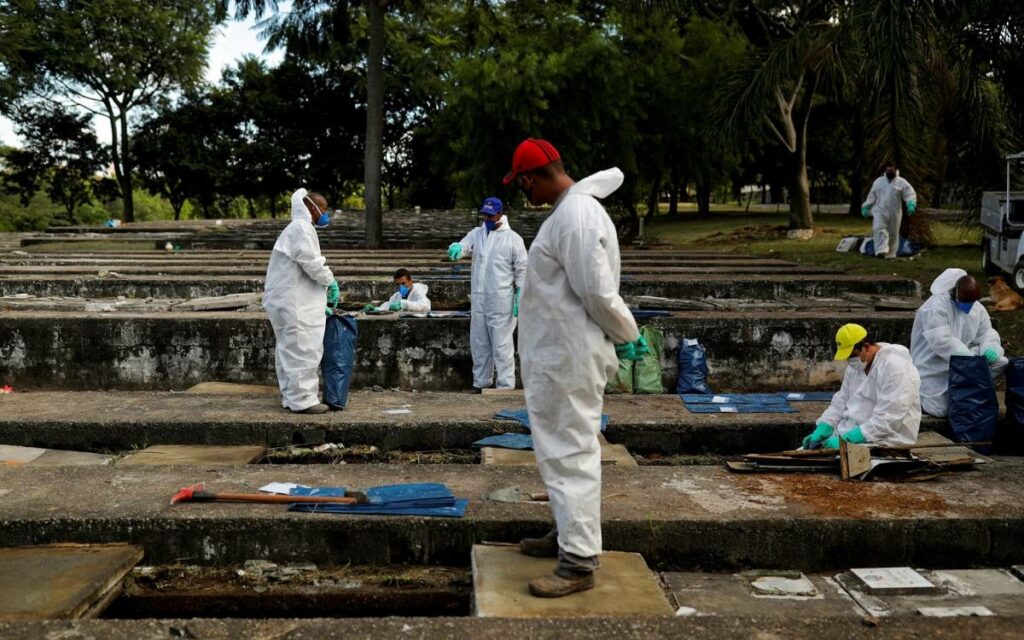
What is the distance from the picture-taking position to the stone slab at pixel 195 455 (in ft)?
18.6

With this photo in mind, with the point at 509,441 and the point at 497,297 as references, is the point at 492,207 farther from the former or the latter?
the point at 509,441

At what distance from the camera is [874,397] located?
217 inches

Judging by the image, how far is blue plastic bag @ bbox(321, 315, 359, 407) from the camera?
6.65 m

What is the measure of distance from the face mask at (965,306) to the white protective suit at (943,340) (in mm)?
22

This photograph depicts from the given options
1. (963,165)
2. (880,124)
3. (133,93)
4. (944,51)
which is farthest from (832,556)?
(133,93)

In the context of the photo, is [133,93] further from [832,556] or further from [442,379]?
[832,556]

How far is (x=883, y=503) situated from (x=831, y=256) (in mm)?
12774

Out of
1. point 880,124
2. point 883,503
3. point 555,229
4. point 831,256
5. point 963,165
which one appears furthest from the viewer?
point 831,256

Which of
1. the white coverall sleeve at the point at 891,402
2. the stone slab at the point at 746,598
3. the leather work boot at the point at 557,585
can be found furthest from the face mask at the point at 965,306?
the leather work boot at the point at 557,585

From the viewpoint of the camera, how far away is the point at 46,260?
1574 centimetres

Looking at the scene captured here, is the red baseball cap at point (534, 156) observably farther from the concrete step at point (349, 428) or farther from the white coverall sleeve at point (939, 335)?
the white coverall sleeve at point (939, 335)

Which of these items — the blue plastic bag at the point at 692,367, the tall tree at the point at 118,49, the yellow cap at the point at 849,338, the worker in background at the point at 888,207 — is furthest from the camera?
the tall tree at the point at 118,49

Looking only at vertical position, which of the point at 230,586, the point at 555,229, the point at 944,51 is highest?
the point at 944,51

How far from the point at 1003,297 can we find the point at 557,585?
8.85 metres
